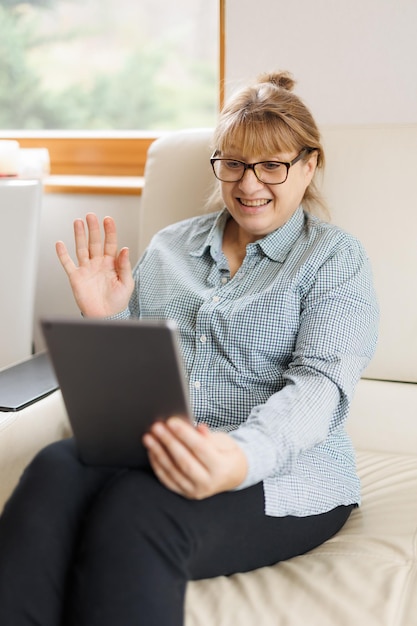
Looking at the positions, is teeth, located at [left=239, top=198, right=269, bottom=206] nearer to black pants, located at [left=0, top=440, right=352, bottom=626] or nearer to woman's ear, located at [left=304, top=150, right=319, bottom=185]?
woman's ear, located at [left=304, top=150, right=319, bottom=185]

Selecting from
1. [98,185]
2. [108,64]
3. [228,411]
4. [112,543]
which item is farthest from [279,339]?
[108,64]

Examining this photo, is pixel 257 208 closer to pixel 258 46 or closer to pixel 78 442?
pixel 78 442

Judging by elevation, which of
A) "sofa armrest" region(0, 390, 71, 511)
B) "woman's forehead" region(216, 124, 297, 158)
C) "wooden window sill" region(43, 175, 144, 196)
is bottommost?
"sofa armrest" region(0, 390, 71, 511)

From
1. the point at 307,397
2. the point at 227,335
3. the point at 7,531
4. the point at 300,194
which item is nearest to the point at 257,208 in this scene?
the point at 300,194

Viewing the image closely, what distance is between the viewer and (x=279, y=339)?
4.52 feet

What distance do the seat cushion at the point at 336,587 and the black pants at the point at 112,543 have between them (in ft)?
0.13

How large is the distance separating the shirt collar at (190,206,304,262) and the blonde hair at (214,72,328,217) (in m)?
0.12

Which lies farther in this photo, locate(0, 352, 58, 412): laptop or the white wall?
the white wall

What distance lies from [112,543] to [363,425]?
76cm

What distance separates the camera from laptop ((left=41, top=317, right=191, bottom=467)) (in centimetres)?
94

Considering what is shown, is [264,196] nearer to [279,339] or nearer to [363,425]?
[279,339]

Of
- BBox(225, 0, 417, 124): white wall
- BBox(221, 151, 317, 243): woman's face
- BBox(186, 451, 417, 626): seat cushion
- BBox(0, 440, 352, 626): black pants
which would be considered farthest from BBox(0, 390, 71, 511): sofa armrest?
BBox(225, 0, 417, 124): white wall

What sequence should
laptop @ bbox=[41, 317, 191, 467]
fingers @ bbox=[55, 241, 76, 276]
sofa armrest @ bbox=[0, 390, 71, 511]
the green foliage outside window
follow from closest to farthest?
laptop @ bbox=[41, 317, 191, 467], sofa armrest @ bbox=[0, 390, 71, 511], fingers @ bbox=[55, 241, 76, 276], the green foliage outside window

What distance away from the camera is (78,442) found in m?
1.13
